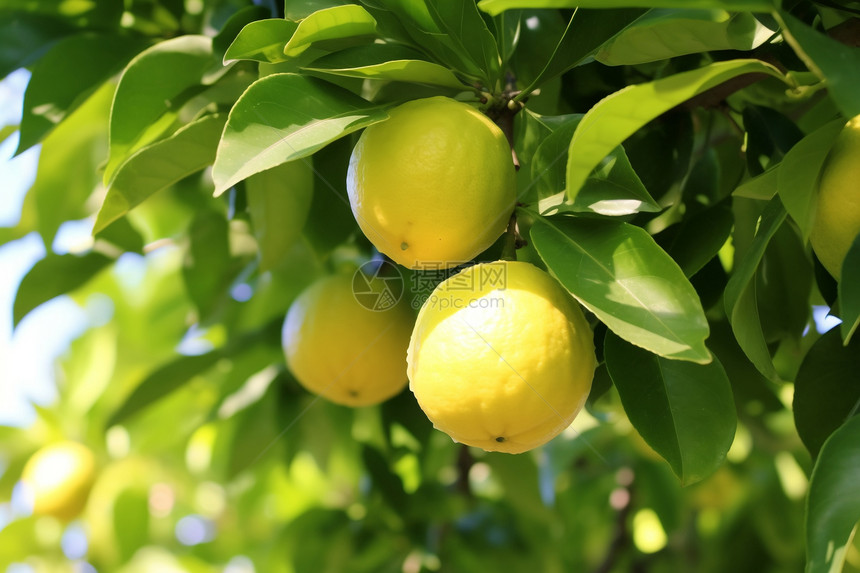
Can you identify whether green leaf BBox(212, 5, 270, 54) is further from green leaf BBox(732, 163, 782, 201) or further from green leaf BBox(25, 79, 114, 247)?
green leaf BBox(732, 163, 782, 201)

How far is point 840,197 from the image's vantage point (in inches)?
28.0

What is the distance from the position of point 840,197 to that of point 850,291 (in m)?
0.12

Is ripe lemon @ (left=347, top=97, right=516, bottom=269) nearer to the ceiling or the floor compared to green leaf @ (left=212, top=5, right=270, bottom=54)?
nearer to the floor

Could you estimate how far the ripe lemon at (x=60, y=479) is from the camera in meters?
1.94

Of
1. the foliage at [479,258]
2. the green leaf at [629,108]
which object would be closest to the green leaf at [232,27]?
the foliage at [479,258]

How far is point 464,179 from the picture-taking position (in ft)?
2.40

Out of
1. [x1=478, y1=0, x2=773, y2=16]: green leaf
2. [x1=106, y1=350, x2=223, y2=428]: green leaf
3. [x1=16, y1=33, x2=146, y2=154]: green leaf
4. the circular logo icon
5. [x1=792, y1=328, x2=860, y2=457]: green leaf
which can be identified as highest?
[x1=478, y1=0, x2=773, y2=16]: green leaf

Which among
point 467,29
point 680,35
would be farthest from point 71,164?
point 680,35

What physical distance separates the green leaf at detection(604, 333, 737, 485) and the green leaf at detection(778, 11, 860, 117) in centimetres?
31

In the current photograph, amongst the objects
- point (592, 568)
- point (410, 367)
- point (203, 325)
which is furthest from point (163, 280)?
point (592, 568)

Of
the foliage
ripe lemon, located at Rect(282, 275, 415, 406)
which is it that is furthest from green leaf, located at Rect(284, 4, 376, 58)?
→ ripe lemon, located at Rect(282, 275, 415, 406)

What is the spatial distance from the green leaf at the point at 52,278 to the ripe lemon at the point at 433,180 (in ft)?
2.65

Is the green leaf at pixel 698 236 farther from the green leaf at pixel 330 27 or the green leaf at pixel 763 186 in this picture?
the green leaf at pixel 330 27

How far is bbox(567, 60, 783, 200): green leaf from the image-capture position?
0.56 m
